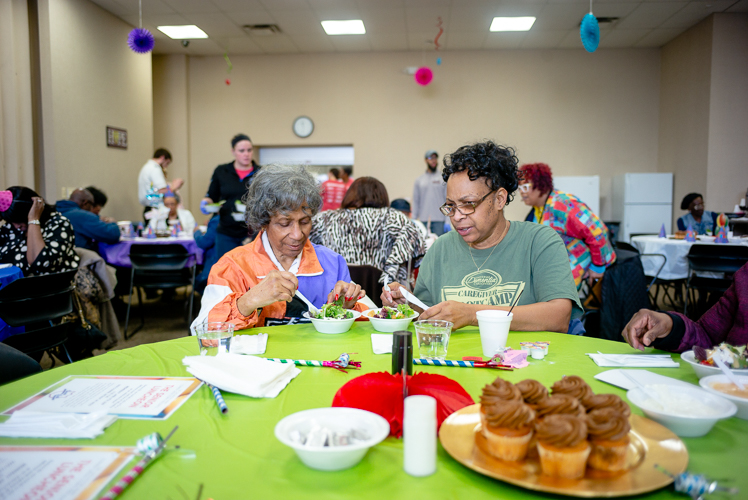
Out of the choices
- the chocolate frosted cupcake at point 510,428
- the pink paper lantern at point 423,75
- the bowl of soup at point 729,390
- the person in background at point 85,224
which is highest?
the pink paper lantern at point 423,75

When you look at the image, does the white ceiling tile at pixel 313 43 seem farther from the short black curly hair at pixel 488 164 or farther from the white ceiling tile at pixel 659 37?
the short black curly hair at pixel 488 164

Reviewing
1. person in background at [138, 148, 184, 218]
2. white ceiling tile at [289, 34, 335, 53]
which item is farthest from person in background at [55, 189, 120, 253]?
white ceiling tile at [289, 34, 335, 53]

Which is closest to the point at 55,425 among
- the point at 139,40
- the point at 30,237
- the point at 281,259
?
the point at 281,259

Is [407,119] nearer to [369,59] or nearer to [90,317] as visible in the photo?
[369,59]

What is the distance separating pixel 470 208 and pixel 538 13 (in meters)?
6.18

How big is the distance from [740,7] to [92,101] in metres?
8.62

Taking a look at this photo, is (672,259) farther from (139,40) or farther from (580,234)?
(139,40)

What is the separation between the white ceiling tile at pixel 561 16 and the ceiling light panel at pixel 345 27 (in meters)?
2.56

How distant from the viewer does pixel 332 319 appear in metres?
1.57

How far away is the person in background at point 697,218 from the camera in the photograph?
20.1ft

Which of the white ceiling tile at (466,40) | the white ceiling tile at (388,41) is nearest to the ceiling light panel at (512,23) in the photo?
the white ceiling tile at (466,40)

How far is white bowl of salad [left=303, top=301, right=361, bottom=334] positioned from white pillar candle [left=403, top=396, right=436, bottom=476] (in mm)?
869

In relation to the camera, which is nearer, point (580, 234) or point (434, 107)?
point (580, 234)

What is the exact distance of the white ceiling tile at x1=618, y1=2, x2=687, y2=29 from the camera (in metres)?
6.45
